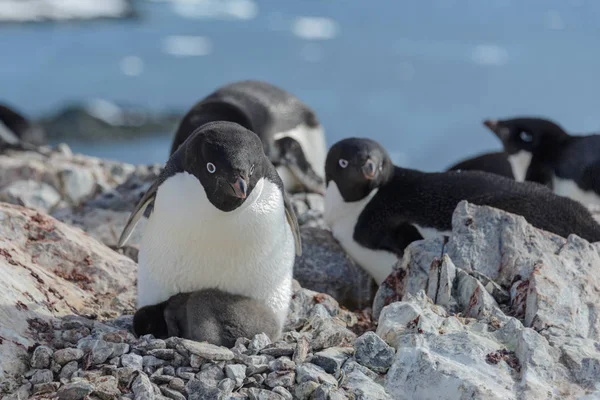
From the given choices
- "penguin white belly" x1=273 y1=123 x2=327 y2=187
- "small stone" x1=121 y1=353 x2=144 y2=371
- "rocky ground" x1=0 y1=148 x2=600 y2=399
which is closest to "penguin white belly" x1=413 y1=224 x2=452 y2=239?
"rocky ground" x1=0 y1=148 x2=600 y2=399

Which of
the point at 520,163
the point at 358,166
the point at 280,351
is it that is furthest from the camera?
the point at 520,163

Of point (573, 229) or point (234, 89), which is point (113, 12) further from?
point (573, 229)

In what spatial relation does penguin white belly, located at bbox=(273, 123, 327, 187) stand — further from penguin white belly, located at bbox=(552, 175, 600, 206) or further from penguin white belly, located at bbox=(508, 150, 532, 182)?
penguin white belly, located at bbox=(552, 175, 600, 206)

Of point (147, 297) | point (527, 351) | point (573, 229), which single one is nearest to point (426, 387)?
point (527, 351)

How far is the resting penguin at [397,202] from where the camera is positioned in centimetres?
511

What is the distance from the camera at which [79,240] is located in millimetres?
4742

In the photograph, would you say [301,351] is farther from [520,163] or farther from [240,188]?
[520,163]

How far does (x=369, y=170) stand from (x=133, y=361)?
2677 millimetres

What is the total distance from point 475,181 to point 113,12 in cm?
1576

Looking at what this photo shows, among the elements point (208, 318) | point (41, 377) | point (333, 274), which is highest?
point (208, 318)

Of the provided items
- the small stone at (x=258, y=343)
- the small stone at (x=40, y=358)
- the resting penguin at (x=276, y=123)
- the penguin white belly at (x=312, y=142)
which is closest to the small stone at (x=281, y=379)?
the small stone at (x=258, y=343)

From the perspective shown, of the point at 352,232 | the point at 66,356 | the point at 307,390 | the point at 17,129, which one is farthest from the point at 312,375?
the point at 17,129

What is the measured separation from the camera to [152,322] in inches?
155

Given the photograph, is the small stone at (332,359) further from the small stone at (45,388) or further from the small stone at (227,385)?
the small stone at (45,388)
